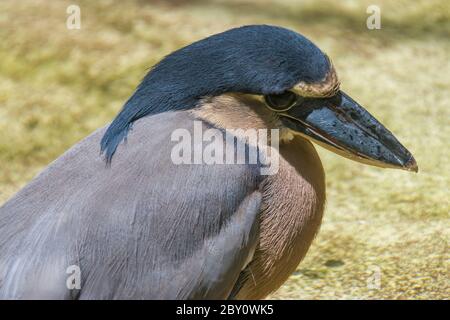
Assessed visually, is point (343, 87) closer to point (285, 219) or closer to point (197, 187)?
point (285, 219)

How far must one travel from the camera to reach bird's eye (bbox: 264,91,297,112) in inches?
136

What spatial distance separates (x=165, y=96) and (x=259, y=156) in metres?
0.43

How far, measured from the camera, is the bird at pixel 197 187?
10.2 ft

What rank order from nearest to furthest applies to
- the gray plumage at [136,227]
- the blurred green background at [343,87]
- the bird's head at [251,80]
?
the gray plumage at [136,227], the bird's head at [251,80], the blurred green background at [343,87]

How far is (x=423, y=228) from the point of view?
4.54 meters

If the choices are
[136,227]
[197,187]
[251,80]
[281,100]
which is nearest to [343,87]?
[281,100]

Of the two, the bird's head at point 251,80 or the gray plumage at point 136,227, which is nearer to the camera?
the gray plumage at point 136,227

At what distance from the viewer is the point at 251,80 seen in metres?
3.38

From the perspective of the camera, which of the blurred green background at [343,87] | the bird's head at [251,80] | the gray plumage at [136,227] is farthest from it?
the blurred green background at [343,87]

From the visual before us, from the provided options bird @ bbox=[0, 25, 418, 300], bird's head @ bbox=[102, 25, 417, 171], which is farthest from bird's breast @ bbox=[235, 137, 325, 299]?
bird's head @ bbox=[102, 25, 417, 171]

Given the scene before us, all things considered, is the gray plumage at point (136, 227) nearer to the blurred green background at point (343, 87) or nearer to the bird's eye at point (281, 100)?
the bird's eye at point (281, 100)

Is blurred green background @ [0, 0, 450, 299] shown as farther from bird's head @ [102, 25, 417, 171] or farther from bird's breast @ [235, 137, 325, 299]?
bird's head @ [102, 25, 417, 171]

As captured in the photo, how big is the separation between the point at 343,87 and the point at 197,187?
2904 mm

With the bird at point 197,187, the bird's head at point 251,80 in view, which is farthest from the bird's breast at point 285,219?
the bird's head at point 251,80
